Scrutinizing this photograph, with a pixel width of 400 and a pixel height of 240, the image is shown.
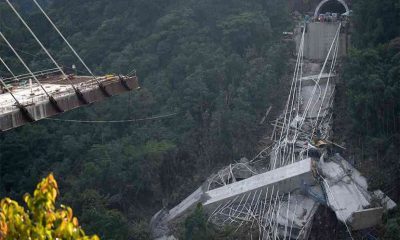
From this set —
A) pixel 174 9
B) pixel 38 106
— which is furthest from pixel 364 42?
pixel 38 106

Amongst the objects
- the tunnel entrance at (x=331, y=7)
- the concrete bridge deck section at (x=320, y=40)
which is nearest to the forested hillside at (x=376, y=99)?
the concrete bridge deck section at (x=320, y=40)

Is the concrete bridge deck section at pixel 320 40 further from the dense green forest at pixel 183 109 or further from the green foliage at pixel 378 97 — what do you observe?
the green foliage at pixel 378 97

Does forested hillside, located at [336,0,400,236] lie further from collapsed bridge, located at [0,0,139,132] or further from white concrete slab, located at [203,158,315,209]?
collapsed bridge, located at [0,0,139,132]

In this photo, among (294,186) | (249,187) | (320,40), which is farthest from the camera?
(320,40)

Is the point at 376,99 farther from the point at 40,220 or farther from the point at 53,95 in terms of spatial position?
the point at 40,220

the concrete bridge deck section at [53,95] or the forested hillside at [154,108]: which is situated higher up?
the concrete bridge deck section at [53,95]

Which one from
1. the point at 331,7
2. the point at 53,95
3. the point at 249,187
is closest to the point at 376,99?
the point at 249,187

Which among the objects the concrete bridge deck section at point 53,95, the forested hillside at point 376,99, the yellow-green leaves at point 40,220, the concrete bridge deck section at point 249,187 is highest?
the yellow-green leaves at point 40,220

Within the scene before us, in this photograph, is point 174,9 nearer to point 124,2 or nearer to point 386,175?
point 124,2
